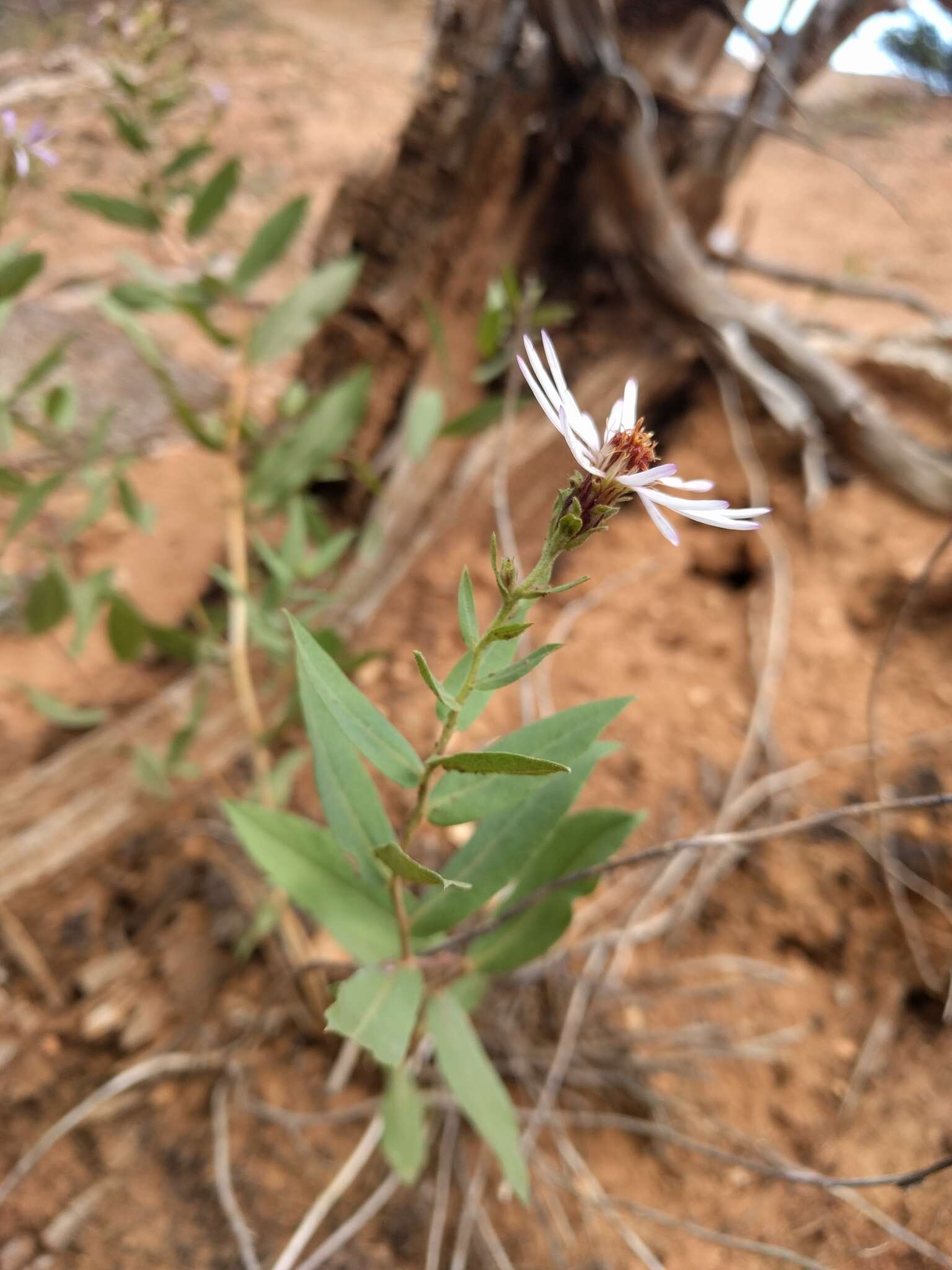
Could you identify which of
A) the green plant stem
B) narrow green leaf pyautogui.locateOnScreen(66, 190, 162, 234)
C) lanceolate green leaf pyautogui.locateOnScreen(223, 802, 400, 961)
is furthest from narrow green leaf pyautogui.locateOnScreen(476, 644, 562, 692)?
narrow green leaf pyautogui.locateOnScreen(66, 190, 162, 234)

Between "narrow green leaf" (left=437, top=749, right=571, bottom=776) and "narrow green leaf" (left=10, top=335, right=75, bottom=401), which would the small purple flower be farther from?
"narrow green leaf" (left=437, top=749, right=571, bottom=776)

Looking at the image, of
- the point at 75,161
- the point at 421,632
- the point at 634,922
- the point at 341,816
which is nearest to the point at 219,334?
the point at 421,632

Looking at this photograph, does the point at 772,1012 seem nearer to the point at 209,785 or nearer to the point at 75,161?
the point at 209,785

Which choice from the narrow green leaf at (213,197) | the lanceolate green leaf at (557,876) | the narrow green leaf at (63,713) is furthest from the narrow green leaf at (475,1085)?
the narrow green leaf at (213,197)

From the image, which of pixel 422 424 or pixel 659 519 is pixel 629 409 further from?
pixel 422 424

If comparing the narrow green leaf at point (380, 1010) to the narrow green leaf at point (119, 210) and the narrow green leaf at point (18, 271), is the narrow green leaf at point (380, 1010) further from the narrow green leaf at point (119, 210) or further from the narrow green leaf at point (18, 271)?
the narrow green leaf at point (119, 210)
